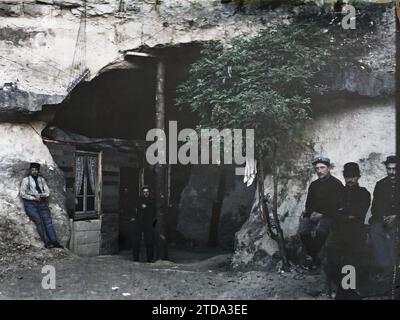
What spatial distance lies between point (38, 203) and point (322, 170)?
122 inches

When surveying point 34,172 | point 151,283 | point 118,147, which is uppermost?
point 118,147

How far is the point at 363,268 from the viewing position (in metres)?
5.39

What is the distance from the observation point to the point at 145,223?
6.34 m

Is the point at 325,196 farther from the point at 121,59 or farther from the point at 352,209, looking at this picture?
the point at 121,59

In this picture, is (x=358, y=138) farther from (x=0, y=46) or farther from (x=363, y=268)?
(x=0, y=46)

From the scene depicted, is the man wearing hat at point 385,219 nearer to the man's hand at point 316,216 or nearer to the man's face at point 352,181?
the man's face at point 352,181

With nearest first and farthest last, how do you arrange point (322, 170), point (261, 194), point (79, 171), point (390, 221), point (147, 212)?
point (390, 221)
point (322, 170)
point (261, 194)
point (147, 212)
point (79, 171)

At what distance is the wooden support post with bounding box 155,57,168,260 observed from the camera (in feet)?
20.3

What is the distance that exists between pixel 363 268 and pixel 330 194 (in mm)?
803

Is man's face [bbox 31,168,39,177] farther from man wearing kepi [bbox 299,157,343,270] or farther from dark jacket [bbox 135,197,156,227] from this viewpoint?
man wearing kepi [bbox 299,157,343,270]

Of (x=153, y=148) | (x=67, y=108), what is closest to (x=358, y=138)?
(x=153, y=148)

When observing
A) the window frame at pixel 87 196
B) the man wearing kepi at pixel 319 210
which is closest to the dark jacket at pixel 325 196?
the man wearing kepi at pixel 319 210

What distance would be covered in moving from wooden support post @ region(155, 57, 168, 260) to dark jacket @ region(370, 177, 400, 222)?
2293 mm

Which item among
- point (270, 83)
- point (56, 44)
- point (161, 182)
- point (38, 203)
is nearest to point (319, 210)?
point (270, 83)
